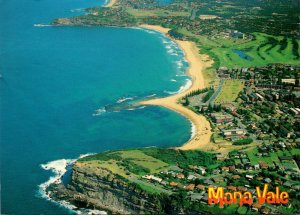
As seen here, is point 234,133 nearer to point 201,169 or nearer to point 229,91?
point 201,169

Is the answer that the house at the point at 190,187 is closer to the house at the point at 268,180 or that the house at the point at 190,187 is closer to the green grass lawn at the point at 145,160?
the green grass lawn at the point at 145,160

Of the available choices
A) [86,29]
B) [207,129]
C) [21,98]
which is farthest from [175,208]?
[86,29]

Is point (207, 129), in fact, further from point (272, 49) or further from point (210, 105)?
Result: point (272, 49)

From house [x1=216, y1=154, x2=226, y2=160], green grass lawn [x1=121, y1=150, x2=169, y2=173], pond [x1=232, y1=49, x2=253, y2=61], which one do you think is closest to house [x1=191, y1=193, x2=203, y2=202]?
green grass lawn [x1=121, y1=150, x2=169, y2=173]

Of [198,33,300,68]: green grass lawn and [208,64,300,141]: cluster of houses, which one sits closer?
[208,64,300,141]: cluster of houses

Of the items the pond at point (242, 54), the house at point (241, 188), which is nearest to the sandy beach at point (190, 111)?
Result: the pond at point (242, 54)

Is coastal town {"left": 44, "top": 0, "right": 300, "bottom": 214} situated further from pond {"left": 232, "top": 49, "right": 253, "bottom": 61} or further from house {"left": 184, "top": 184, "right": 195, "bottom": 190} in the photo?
pond {"left": 232, "top": 49, "right": 253, "bottom": 61}
